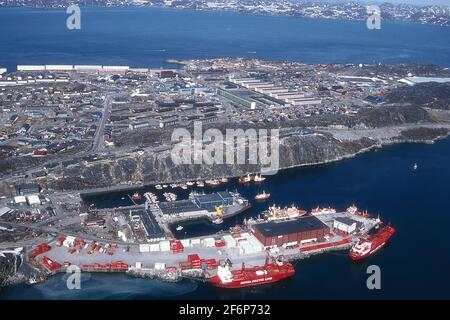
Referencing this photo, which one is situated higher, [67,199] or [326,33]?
[326,33]

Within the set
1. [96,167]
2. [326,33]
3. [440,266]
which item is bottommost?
[440,266]

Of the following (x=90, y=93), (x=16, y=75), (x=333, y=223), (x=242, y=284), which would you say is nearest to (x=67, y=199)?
(x=242, y=284)

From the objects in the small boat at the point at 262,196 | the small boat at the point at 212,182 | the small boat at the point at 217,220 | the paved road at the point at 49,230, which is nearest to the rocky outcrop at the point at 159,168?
the small boat at the point at 212,182

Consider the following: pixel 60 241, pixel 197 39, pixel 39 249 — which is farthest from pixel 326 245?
pixel 197 39

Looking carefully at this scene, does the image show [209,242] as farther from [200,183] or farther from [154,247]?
[200,183]

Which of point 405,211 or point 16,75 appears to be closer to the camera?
point 405,211

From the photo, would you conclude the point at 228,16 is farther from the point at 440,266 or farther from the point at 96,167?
the point at 440,266
